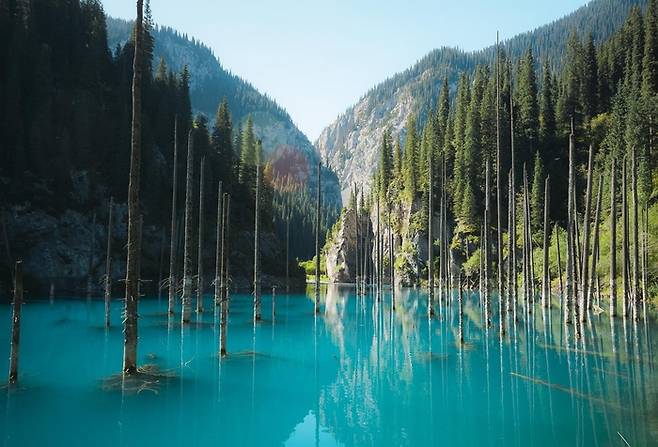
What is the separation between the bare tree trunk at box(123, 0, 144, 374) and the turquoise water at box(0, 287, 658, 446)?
137cm

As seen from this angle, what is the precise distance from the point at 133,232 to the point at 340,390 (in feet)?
28.2

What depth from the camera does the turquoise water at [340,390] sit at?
10.3 metres

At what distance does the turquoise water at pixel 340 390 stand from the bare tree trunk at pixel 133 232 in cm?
137

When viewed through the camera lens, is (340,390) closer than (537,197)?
Yes

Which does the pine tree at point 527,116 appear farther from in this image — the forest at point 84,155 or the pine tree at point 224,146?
the pine tree at point 224,146

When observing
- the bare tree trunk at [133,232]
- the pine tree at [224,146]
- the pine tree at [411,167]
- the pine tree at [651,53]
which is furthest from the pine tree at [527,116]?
the bare tree trunk at [133,232]

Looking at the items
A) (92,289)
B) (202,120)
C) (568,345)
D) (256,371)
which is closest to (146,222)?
(92,289)

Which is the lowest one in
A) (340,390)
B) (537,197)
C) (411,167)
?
(340,390)

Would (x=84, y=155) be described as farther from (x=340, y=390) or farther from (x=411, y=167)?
(x=411, y=167)

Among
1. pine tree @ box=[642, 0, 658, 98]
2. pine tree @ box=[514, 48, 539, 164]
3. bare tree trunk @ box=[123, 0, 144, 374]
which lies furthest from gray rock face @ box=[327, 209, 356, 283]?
bare tree trunk @ box=[123, 0, 144, 374]

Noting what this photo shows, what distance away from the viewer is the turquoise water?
10.3 m

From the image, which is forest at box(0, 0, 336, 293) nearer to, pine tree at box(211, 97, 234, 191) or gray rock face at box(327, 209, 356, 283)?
pine tree at box(211, 97, 234, 191)

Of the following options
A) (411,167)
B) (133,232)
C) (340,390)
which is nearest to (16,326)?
(133,232)

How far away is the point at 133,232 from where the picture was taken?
1516cm
